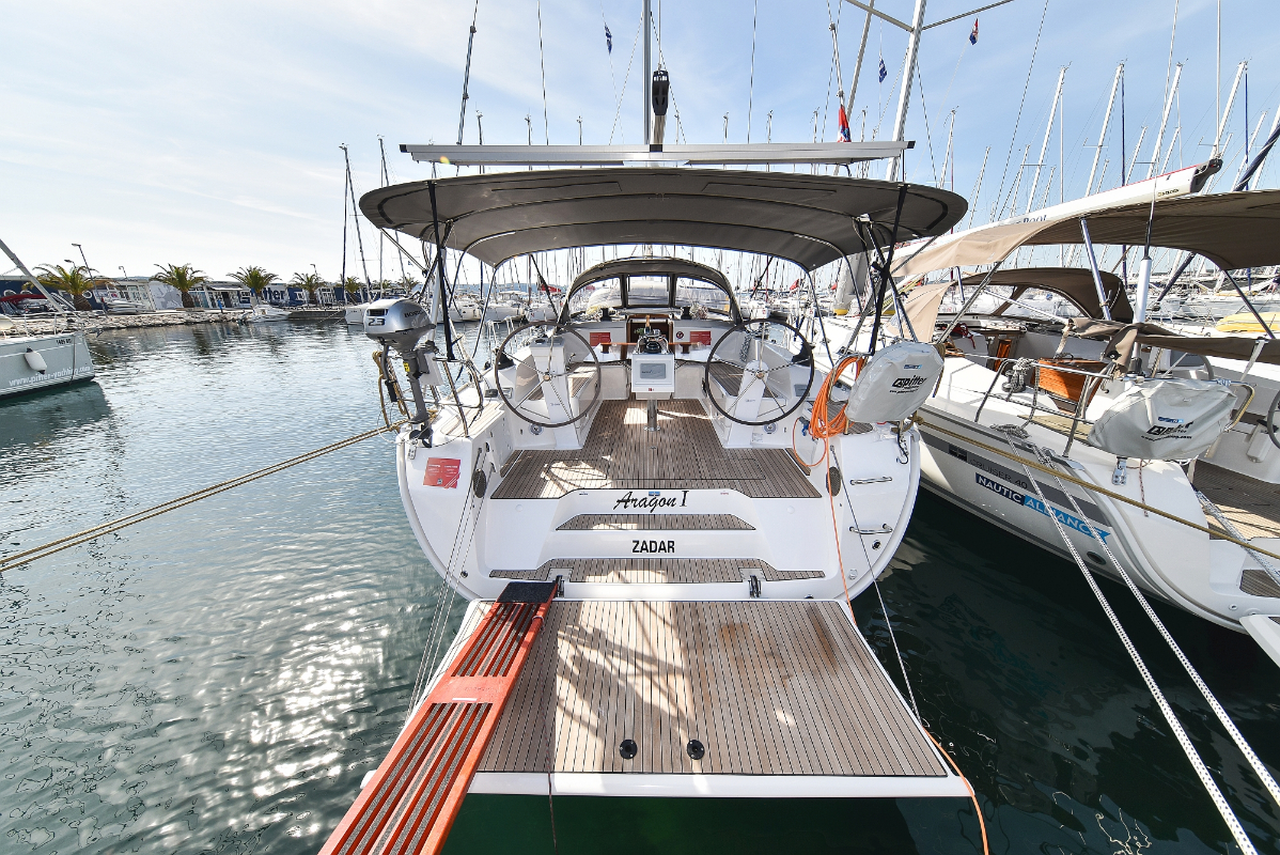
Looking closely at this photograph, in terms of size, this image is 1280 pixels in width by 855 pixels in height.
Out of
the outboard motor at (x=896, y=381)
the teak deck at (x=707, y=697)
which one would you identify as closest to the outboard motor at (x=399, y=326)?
the teak deck at (x=707, y=697)

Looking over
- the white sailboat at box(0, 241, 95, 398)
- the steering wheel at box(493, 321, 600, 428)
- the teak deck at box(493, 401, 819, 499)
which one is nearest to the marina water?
the teak deck at box(493, 401, 819, 499)

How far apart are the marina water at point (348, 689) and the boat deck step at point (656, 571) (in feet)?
3.67

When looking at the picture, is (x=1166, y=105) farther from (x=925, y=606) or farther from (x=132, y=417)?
(x=132, y=417)

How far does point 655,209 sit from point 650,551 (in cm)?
263

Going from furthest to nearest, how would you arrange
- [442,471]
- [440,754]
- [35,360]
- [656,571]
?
[35,360] → [656,571] → [442,471] → [440,754]

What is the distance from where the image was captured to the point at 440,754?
183cm

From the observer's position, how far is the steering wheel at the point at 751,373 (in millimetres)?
3871

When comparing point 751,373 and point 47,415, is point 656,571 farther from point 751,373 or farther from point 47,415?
point 47,415

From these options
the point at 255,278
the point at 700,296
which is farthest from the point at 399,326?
the point at 255,278

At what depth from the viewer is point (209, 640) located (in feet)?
12.3

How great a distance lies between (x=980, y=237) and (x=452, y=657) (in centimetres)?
544

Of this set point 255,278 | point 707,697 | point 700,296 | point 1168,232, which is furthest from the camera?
point 255,278

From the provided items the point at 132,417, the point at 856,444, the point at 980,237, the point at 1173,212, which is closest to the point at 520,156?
the point at 856,444

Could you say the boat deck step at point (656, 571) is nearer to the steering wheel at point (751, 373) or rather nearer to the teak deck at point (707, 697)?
the teak deck at point (707, 697)
